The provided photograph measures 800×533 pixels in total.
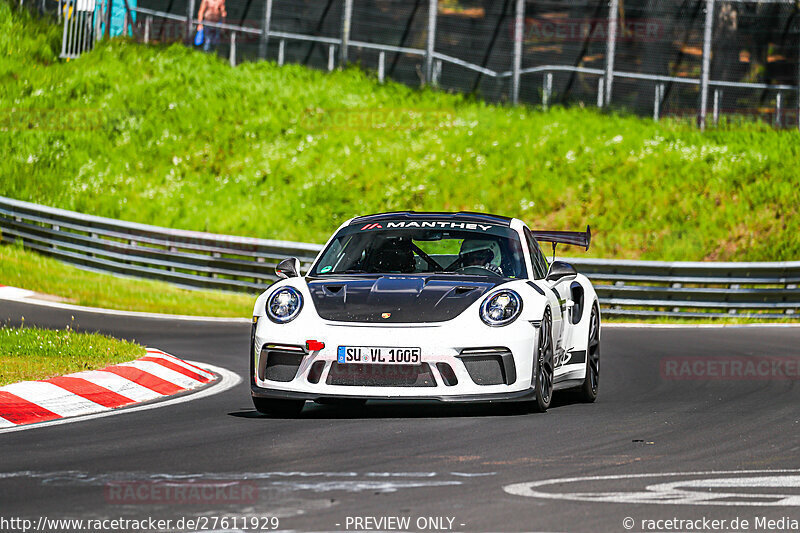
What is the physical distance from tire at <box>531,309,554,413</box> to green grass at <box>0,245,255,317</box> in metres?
11.8

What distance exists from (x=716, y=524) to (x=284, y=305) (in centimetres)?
397

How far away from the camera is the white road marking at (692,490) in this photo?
18.3 ft

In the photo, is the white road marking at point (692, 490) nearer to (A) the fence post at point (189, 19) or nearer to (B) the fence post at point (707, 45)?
(B) the fence post at point (707, 45)

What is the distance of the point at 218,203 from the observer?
26609 millimetres

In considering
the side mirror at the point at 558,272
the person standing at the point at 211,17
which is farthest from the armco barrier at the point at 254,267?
the side mirror at the point at 558,272

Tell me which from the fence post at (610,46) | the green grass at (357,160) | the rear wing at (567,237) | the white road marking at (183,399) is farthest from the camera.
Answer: the fence post at (610,46)

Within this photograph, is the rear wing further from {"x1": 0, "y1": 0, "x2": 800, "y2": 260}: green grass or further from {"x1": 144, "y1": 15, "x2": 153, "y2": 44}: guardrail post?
{"x1": 144, "y1": 15, "x2": 153, "y2": 44}: guardrail post

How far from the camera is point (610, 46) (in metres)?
26.6

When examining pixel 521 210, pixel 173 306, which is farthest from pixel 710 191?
pixel 173 306

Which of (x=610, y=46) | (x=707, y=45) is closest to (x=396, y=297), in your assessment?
(x=707, y=45)

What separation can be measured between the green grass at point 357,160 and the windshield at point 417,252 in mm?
14615

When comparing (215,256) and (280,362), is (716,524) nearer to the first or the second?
(280,362)

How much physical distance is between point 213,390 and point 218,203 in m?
16.5

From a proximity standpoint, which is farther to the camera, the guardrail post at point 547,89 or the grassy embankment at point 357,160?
the guardrail post at point 547,89
